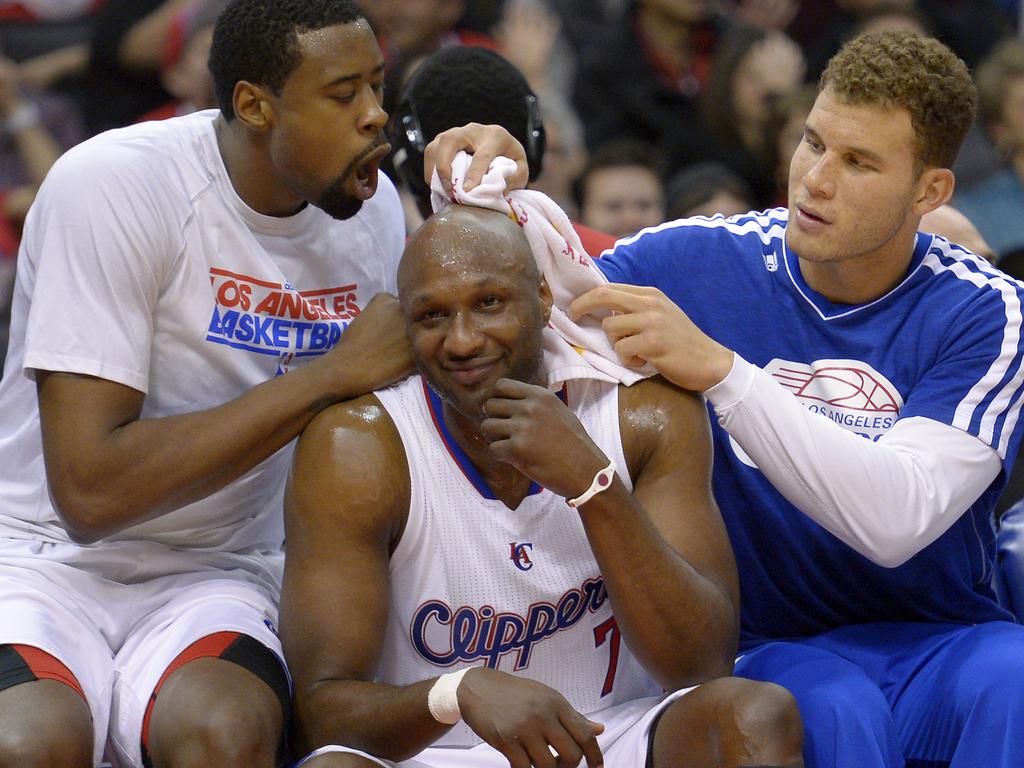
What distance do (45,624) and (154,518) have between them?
31 cm

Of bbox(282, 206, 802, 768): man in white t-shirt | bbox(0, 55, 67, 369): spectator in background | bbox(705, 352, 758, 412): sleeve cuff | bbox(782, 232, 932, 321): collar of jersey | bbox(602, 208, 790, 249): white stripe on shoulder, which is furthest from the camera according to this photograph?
bbox(0, 55, 67, 369): spectator in background

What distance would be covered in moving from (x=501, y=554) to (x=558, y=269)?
0.62m

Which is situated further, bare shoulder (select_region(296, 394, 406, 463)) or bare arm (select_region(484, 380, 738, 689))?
bare shoulder (select_region(296, 394, 406, 463))

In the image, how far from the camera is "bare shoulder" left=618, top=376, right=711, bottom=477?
9.84 feet

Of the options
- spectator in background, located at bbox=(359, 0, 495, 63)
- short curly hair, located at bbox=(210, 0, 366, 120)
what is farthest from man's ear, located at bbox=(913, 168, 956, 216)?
spectator in background, located at bbox=(359, 0, 495, 63)

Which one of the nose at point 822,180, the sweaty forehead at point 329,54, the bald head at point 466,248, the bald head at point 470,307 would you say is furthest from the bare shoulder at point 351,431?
the nose at point 822,180

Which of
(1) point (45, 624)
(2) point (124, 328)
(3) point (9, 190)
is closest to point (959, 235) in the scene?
(2) point (124, 328)

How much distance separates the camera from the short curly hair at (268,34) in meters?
3.07

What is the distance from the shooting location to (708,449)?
304 centimetres

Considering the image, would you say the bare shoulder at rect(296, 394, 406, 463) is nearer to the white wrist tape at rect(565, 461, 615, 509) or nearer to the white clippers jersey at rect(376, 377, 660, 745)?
the white clippers jersey at rect(376, 377, 660, 745)

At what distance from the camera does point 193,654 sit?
2863mm

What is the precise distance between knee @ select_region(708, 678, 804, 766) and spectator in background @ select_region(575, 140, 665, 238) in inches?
127

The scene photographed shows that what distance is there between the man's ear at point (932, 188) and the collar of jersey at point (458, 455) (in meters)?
1.11

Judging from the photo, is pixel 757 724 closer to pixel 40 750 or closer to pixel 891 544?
pixel 891 544
